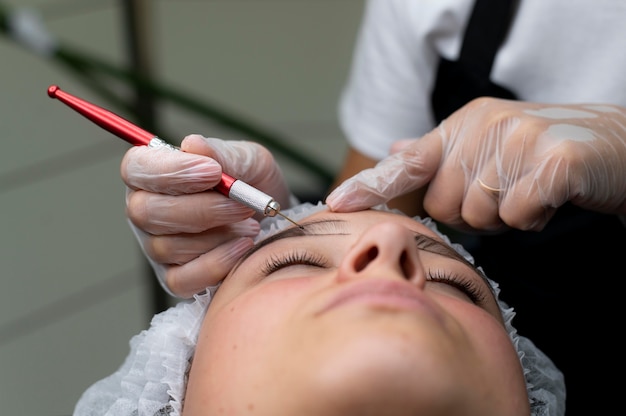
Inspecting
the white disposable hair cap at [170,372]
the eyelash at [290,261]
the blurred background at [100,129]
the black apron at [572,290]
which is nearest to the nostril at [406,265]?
the eyelash at [290,261]

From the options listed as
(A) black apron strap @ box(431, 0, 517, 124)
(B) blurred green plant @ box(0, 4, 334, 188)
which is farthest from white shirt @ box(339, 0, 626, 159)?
(B) blurred green plant @ box(0, 4, 334, 188)

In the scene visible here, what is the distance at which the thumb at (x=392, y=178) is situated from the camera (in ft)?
3.23

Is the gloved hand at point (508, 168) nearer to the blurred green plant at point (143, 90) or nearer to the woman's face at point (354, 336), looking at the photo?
the woman's face at point (354, 336)

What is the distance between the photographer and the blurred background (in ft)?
6.73

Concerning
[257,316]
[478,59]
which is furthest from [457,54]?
[257,316]

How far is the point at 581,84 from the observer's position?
1174 millimetres

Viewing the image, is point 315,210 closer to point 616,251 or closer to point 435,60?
point 435,60

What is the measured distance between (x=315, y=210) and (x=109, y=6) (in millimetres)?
1408

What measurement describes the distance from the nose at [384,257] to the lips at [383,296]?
0.06 ft

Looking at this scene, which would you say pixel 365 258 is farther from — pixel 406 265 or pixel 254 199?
pixel 254 199

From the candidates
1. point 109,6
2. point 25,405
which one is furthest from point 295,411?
point 109,6

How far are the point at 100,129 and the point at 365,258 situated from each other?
5.27 feet

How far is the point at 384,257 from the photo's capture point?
777mm

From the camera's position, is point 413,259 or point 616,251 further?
point 616,251
